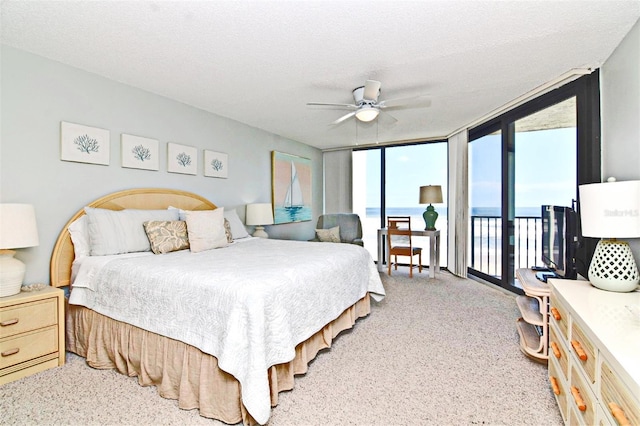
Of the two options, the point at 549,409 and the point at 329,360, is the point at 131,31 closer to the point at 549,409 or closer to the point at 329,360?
the point at 329,360

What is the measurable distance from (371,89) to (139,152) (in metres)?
2.38

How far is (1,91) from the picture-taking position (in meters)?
2.18

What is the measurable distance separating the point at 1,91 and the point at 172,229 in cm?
154

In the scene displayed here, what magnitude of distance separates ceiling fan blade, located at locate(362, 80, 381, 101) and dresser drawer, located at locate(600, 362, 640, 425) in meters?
2.20

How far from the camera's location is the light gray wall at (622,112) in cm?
196

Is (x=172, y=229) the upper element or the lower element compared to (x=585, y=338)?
upper

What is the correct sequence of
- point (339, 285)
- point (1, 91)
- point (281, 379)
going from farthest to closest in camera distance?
point (339, 285) < point (1, 91) < point (281, 379)

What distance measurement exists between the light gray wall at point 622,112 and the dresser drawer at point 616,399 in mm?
1382

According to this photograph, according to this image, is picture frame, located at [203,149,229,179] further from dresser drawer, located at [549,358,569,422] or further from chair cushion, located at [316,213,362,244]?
dresser drawer, located at [549,358,569,422]

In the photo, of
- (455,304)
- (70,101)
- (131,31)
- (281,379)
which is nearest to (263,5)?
(131,31)

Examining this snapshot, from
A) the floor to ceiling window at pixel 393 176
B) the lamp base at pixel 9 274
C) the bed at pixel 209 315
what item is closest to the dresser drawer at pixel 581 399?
the bed at pixel 209 315

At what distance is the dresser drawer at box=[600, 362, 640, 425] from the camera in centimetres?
87

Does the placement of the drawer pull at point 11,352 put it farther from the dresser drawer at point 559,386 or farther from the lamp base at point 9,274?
the dresser drawer at point 559,386

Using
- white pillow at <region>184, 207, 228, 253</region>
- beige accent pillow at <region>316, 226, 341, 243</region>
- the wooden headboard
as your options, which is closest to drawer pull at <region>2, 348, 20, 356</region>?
the wooden headboard
